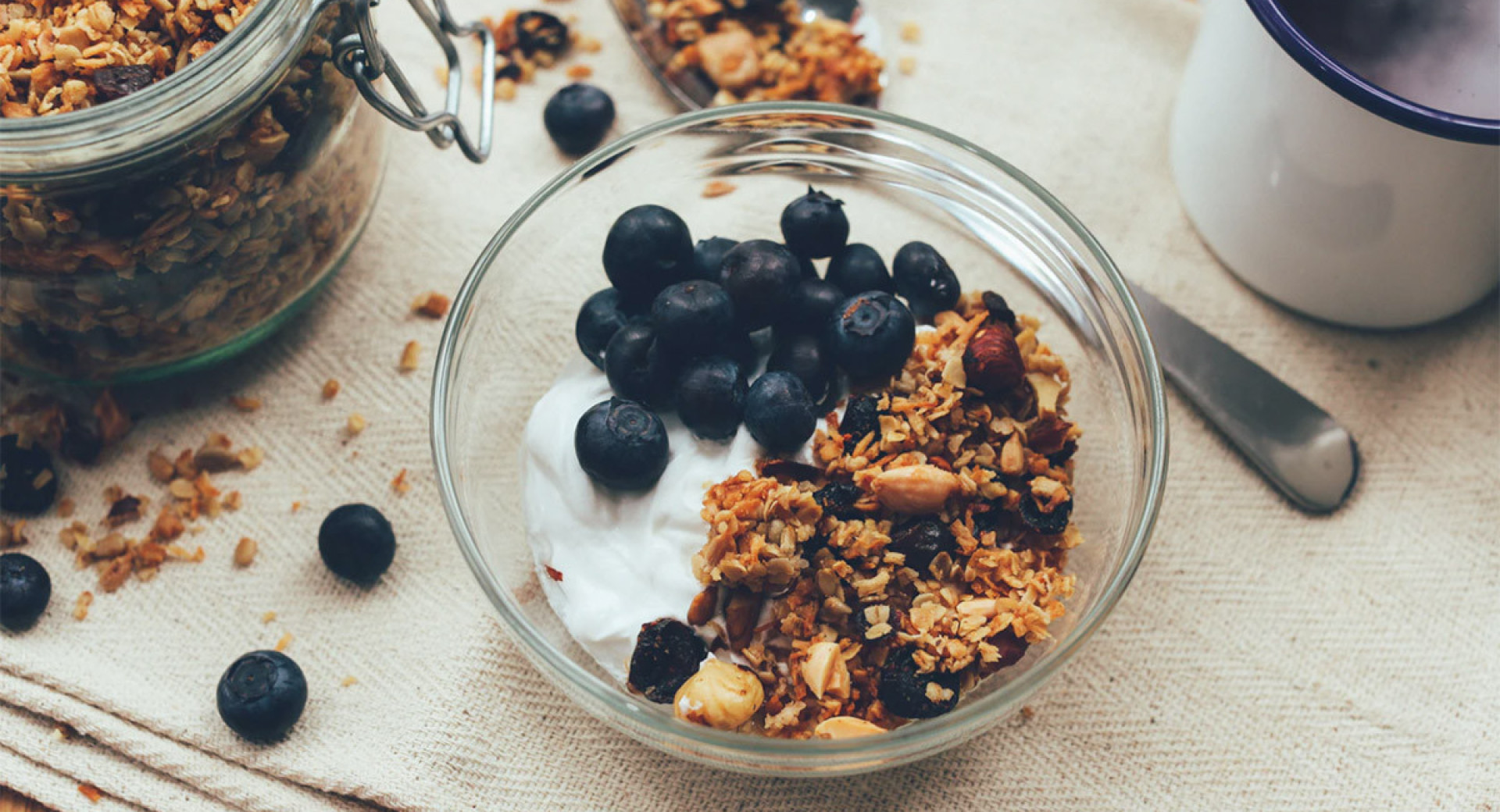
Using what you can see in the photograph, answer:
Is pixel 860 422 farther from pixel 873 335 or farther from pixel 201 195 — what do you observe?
pixel 201 195

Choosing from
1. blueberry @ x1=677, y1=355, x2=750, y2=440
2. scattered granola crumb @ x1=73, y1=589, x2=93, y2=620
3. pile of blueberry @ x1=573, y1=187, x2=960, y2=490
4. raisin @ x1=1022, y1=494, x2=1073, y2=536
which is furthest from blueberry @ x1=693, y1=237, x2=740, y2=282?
scattered granola crumb @ x1=73, y1=589, x2=93, y2=620

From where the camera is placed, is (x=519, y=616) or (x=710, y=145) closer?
(x=519, y=616)

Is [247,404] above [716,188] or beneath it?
beneath

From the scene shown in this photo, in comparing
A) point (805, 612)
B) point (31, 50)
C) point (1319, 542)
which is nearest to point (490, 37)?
point (31, 50)

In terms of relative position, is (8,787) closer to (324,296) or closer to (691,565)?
(324,296)

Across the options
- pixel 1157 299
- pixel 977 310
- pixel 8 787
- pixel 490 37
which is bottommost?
pixel 8 787

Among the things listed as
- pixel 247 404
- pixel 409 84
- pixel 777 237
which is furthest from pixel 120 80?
pixel 777 237
